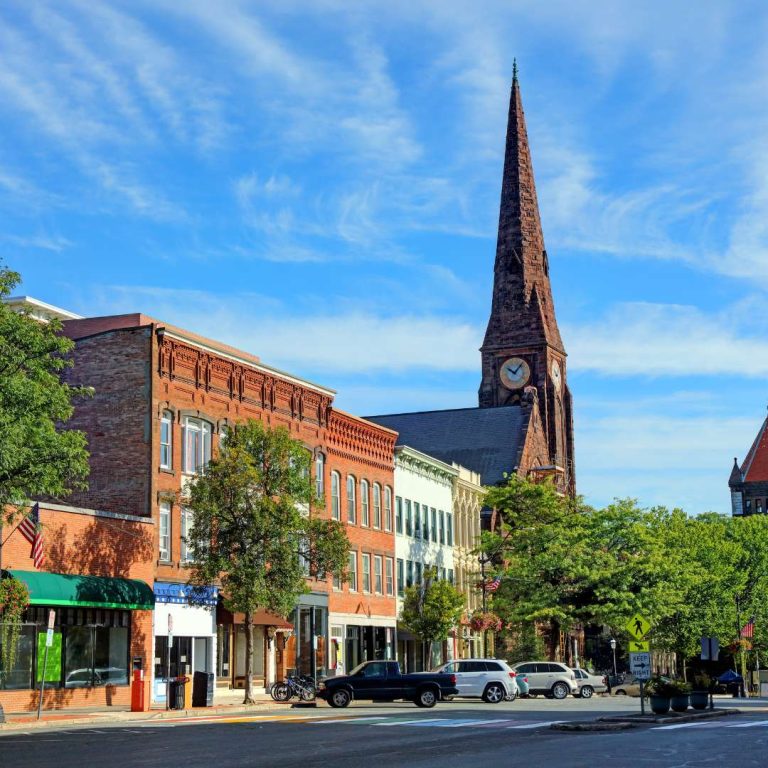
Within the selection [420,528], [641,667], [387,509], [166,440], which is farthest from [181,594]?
[420,528]

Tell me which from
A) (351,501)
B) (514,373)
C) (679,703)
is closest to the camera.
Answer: (679,703)

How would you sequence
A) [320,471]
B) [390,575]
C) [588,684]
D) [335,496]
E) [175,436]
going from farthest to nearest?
[390,575], [335,496], [588,684], [320,471], [175,436]

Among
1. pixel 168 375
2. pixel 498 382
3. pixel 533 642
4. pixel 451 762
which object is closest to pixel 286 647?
pixel 168 375

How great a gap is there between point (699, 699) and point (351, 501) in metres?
26.9

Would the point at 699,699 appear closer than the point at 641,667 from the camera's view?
No

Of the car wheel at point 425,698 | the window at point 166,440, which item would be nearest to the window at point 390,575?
the window at point 166,440

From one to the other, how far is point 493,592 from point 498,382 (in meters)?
51.6

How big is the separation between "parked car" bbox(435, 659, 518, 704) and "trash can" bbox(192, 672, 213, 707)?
31.8 ft

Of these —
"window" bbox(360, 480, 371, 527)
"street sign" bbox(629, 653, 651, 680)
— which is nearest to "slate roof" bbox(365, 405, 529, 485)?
"window" bbox(360, 480, 371, 527)

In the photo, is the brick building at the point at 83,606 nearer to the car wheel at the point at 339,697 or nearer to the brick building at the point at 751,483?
the car wheel at the point at 339,697

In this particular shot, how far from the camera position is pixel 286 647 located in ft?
180

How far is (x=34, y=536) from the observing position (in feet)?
125

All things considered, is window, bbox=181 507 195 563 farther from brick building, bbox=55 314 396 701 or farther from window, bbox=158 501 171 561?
window, bbox=158 501 171 561

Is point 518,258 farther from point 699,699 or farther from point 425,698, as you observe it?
point 699,699
